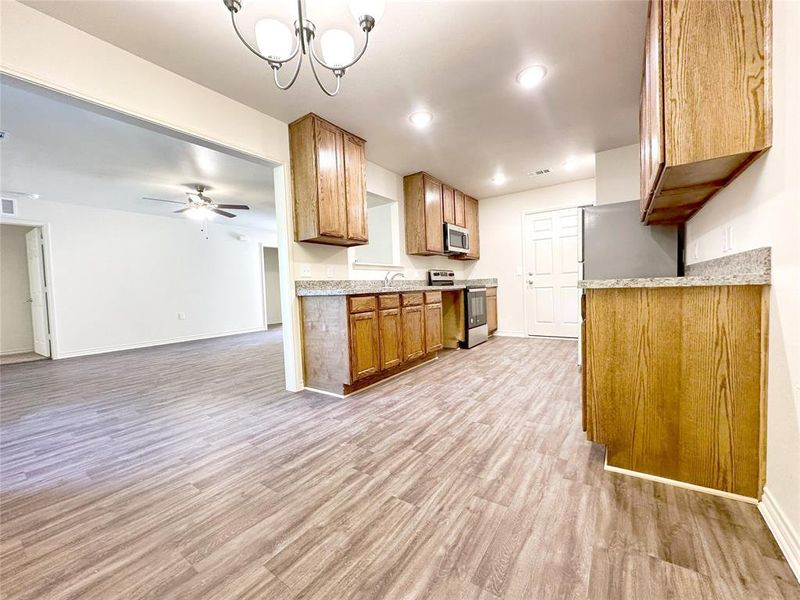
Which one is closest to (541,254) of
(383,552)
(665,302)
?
(665,302)

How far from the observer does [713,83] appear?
1.17m

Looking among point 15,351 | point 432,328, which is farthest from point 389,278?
point 15,351

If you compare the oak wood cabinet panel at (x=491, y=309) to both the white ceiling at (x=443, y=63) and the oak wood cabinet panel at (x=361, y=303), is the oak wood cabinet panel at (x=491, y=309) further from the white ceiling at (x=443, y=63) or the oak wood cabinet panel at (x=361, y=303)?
the oak wood cabinet panel at (x=361, y=303)

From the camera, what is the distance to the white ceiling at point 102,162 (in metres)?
2.60

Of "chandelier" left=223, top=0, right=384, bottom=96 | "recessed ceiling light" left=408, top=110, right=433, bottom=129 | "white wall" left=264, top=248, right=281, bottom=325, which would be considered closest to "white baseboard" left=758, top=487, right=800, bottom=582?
"chandelier" left=223, top=0, right=384, bottom=96

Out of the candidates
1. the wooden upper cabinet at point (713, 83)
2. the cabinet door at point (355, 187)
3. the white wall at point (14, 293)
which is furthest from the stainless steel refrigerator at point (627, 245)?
the white wall at point (14, 293)

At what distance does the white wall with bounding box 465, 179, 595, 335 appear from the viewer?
5.24m

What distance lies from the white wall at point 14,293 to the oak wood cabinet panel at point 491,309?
307 inches

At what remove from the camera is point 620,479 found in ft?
4.69

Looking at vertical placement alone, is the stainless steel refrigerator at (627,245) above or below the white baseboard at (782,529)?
above

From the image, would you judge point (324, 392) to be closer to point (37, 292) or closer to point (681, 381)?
point (681, 381)

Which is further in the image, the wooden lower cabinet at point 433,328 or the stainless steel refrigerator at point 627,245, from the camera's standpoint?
the wooden lower cabinet at point 433,328

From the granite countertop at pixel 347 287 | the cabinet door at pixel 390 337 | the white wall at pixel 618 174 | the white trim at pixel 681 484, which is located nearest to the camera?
the white trim at pixel 681 484

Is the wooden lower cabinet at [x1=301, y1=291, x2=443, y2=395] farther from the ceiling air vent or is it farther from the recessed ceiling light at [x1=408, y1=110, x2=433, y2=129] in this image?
the ceiling air vent
